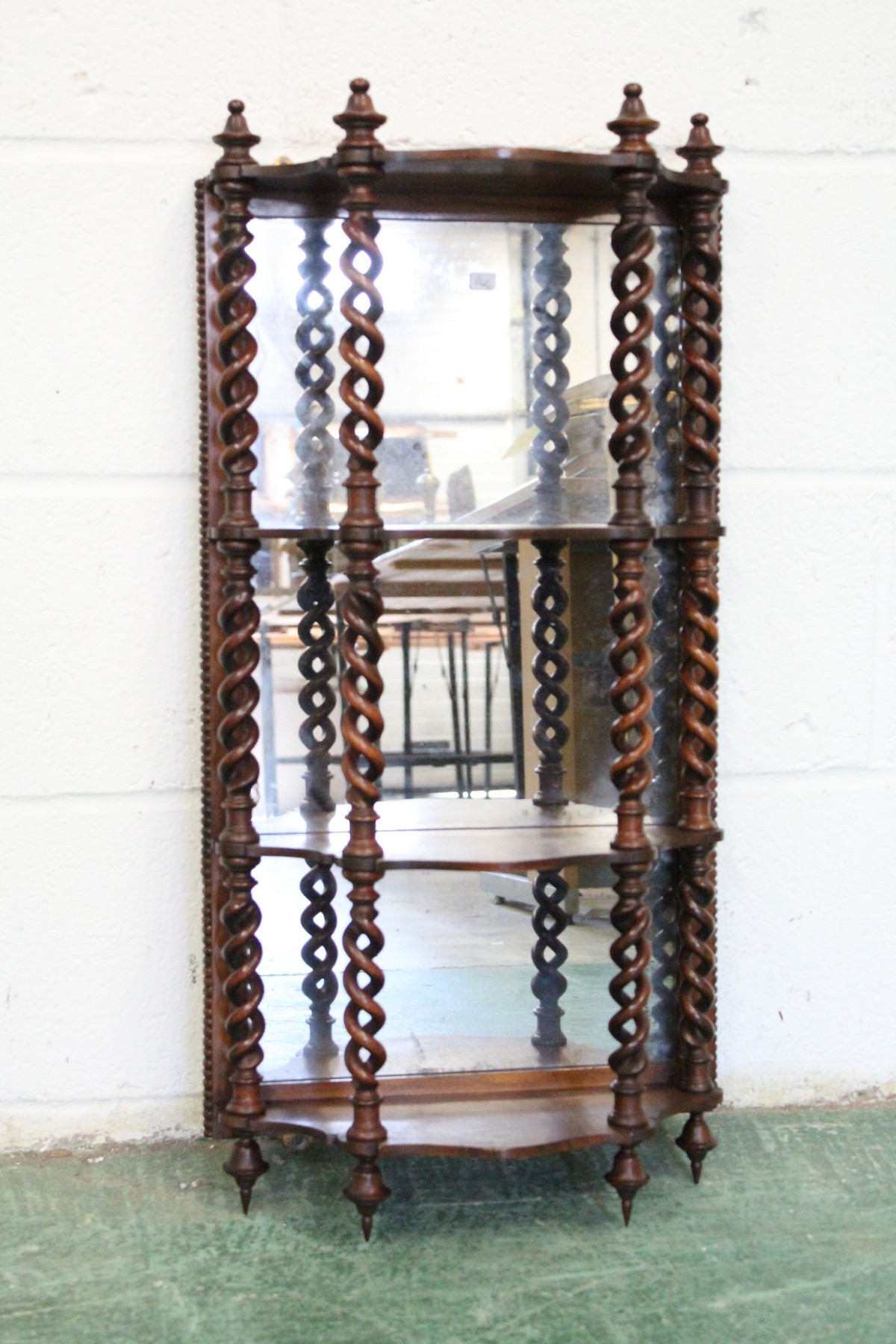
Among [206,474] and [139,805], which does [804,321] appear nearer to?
[206,474]

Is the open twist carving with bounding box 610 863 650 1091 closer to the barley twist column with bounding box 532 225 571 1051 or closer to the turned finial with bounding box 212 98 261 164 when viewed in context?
the barley twist column with bounding box 532 225 571 1051

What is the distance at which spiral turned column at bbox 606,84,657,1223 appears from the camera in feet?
4.85

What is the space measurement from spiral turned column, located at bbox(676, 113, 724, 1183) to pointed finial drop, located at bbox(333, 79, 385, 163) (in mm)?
433

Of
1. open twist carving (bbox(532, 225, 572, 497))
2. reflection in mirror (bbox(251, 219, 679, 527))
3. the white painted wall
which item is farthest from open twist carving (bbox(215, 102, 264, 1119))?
open twist carving (bbox(532, 225, 572, 497))

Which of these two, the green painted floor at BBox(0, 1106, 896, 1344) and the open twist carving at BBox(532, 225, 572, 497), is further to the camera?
the open twist carving at BBox(532, 225, 572, 497)

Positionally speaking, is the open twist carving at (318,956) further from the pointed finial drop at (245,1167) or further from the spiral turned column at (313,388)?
the spiral turned column at (313,388)

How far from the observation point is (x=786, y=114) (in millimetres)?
1828

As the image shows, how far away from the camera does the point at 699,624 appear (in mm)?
1649

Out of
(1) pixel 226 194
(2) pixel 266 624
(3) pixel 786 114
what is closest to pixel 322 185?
(1) pixel 226 194

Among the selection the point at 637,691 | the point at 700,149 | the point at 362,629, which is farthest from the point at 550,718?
the point at 700,149

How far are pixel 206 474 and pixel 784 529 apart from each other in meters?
0.81

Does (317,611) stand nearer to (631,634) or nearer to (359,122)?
(631,634)

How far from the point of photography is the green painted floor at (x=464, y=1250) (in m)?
1.36

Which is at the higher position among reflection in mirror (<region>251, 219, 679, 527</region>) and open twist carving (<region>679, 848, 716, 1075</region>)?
reflection in mirror (<region>251, 219, 679, 527</region>)
